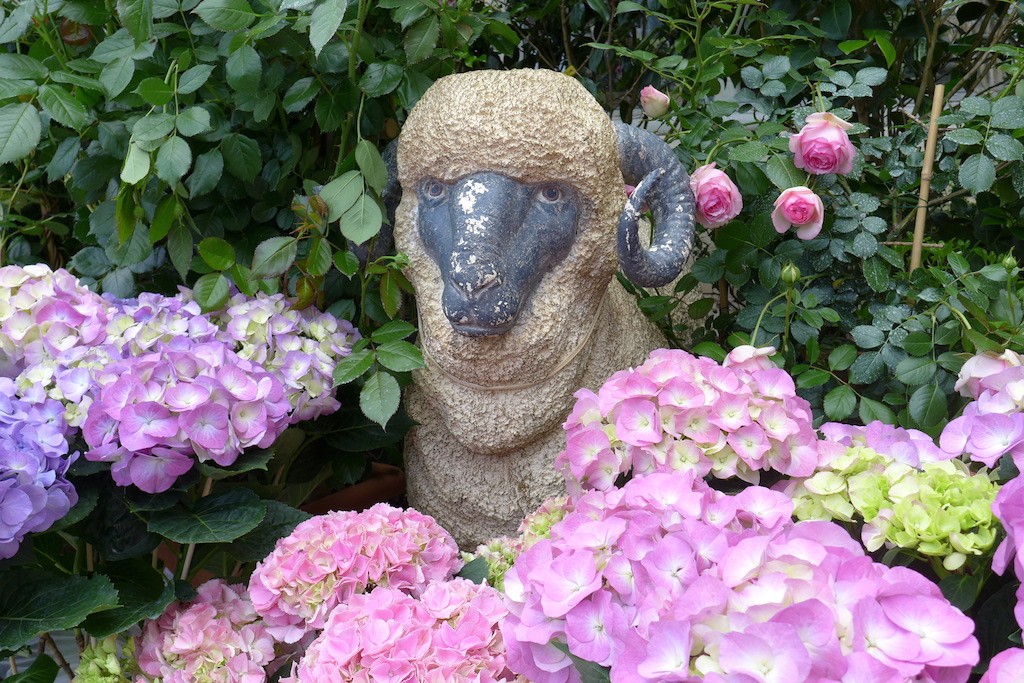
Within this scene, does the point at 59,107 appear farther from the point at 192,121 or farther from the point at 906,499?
the point at 906,499

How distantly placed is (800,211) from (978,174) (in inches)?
10.9

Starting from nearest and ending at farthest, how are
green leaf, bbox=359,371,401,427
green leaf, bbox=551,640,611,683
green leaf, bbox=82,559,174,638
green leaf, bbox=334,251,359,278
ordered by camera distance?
green leaf, bbox=551,640,611,683 → green leaf, bbox=82,559,174,638 → green leaf, bbox=359,371,401,427 → green leaf, bbox=334,251,359,278

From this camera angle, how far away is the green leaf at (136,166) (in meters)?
1.16

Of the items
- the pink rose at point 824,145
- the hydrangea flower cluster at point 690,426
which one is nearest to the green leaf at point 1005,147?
the pink rose at point 824,145

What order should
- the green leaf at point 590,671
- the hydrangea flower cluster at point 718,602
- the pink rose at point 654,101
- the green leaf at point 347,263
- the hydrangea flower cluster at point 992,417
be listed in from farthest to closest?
the pink rose at point 654,101 < the green leaf at point 347,263 < the hydrangea flower cluster at point 992,417 < the green leaf at point 590,671 < the hydrangea flower cluster at point 718,602

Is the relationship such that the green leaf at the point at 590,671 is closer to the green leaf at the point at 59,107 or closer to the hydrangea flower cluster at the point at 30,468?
the hydrangea flower cluster at the point at 30,468

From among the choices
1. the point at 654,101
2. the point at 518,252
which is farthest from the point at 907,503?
the point at 654,101

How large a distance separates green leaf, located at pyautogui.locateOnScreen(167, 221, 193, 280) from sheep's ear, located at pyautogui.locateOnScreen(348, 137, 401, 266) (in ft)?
0.80

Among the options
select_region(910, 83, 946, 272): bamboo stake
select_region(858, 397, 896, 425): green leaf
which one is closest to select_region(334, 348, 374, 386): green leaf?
select_region(858, 397, 896, 425): green leaf

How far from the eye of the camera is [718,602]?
0.60 m

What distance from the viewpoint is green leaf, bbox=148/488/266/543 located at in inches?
40.4

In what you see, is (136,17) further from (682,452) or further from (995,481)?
(995,481)

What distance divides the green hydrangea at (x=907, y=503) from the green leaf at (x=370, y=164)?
2.28ft

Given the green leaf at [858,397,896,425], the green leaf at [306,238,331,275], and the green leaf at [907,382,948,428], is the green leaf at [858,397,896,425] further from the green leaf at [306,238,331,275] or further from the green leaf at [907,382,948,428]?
the green leaf at [306,238,331,275]
